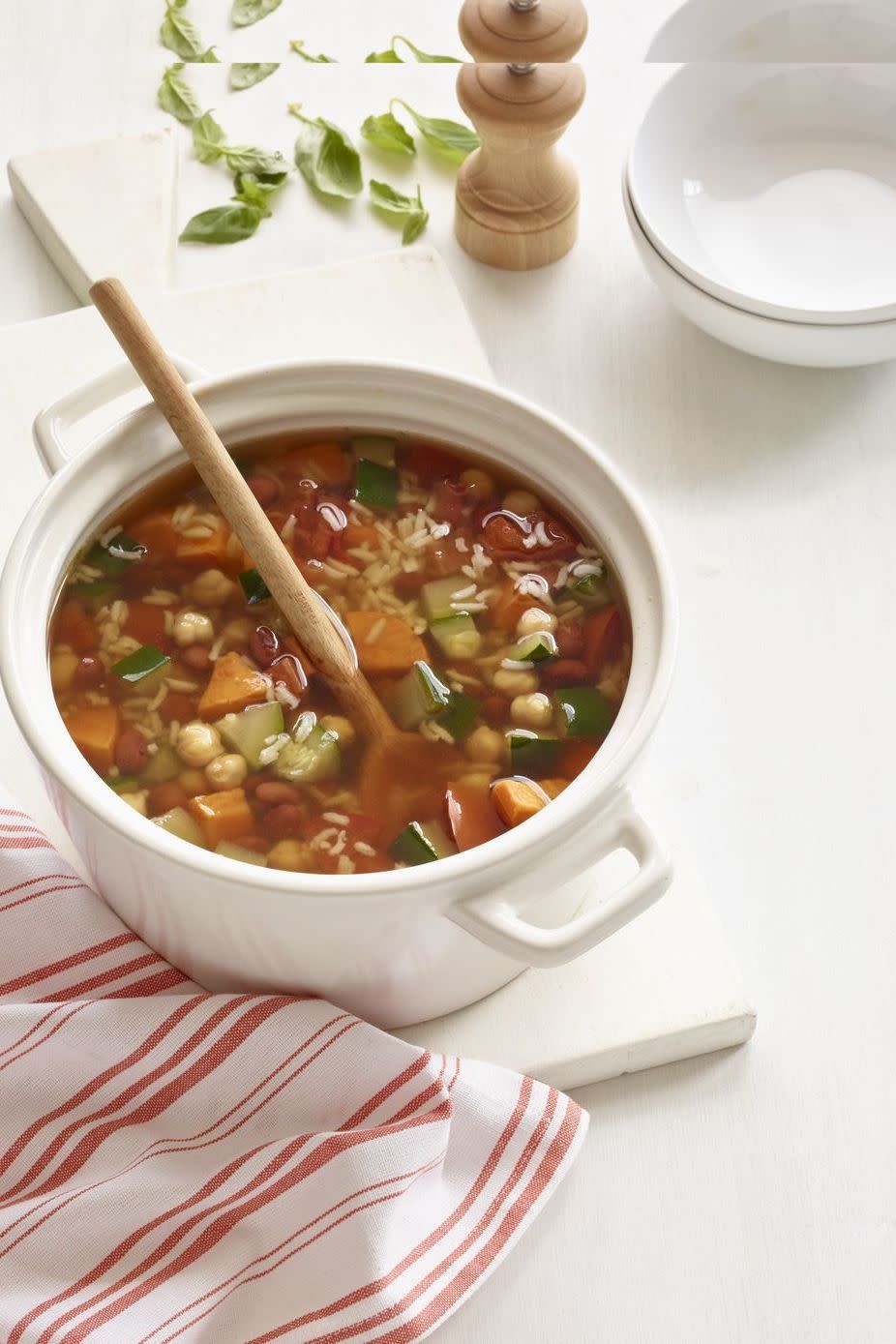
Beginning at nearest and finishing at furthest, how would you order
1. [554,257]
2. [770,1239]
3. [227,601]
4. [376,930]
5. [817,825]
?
[376,930] → [770,1239] → [227,601] → [817,825] → [554,257]

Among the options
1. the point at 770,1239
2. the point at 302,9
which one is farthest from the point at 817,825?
the point at 302,9

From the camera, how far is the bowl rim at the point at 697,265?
1901mm

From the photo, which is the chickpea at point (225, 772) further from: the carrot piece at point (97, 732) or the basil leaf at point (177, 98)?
the basil leaf at point (177, 98)

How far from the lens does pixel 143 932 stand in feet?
5.01

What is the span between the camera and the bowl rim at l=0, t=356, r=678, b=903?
124 cm

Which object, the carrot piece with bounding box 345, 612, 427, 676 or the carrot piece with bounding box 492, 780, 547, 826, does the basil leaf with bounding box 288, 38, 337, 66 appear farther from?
the carrot piece with bounding box 492, 780, 547, 826

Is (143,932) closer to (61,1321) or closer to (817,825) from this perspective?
(61,1321)

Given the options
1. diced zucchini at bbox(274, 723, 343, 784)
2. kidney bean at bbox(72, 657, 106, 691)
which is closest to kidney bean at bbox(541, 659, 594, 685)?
diced zucchini at bbox(274, 723, 343, 784)

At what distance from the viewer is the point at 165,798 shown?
4.73ft

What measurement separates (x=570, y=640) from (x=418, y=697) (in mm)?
155

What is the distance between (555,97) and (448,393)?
0.54m

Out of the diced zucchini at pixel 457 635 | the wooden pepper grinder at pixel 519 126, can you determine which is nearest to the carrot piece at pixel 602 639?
the diced zucchini at pixel 457 635

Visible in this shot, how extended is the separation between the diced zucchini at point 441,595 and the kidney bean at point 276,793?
23cm

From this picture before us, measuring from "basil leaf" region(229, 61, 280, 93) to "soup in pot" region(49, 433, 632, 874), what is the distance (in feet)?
2.23
